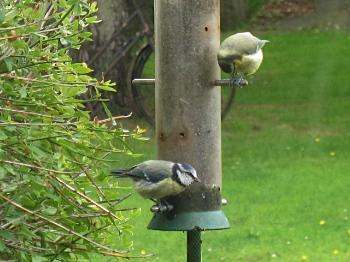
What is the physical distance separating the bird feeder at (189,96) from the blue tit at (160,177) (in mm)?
367

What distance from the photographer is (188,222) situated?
17.5 feet

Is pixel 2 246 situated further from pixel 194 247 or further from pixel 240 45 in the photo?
pixel 240 45

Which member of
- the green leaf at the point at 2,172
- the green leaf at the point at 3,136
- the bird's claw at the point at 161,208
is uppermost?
the green leaf at the point at 3,136

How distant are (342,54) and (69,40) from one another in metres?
17.4

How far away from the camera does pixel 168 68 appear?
547 centimetres

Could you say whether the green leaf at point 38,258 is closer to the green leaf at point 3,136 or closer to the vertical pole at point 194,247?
the green leaf at point 3,136

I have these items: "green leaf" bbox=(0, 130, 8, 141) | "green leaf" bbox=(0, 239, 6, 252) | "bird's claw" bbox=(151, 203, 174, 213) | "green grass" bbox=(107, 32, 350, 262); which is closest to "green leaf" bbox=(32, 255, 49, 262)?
"green leaf" bbox=(0, 239, 6, 252)

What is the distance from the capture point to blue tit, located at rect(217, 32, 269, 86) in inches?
210

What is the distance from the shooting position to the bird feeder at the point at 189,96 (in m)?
5.44

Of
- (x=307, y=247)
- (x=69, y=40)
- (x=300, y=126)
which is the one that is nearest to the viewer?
(x=69, y=40)

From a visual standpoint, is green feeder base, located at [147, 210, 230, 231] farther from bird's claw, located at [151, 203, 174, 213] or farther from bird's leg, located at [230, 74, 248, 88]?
bird's leg, located at [230, 74, 248, 88]

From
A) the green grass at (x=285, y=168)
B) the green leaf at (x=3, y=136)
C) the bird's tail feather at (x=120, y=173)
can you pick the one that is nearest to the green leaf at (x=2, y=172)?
the green leaf at (x=3, y=136)

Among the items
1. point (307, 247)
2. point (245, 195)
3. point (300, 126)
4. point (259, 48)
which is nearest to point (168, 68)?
point (259, 48)

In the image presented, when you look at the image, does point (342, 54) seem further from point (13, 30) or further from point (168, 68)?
point (13, 30)
